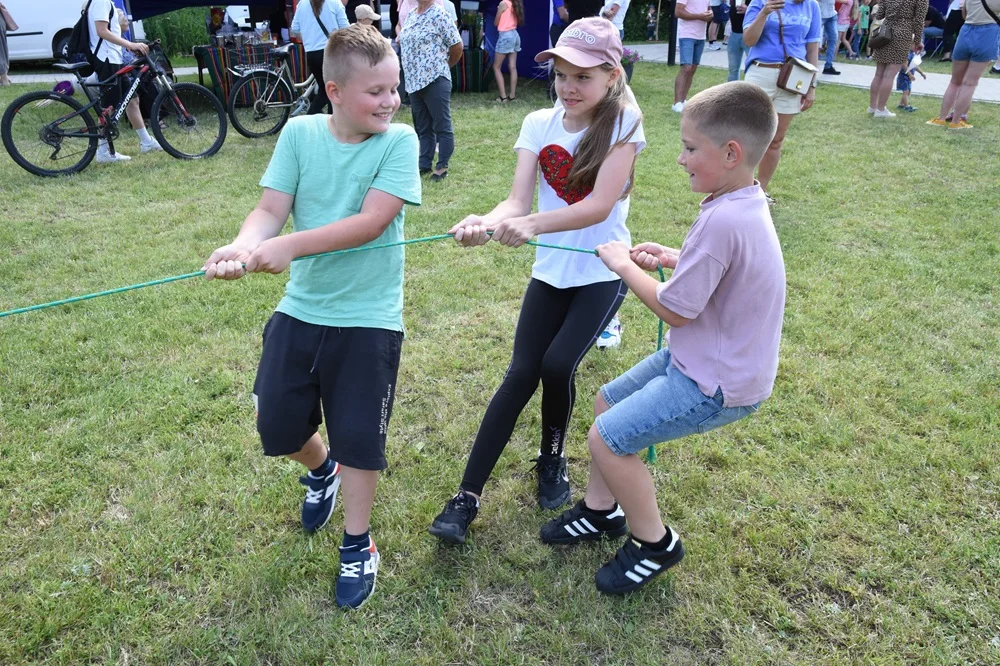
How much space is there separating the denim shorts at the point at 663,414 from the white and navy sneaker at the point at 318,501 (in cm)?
110

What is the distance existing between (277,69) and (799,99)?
6.23m

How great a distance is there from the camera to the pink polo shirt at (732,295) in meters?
1.89

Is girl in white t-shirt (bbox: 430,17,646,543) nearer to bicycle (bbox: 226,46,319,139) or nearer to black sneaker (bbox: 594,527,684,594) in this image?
black sneaker (bbox: 594,527,684,594)

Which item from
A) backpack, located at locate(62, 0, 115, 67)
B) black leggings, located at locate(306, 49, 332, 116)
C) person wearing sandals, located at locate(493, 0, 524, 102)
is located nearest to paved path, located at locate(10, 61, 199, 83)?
backpack, located at locate(62, 0, 115, 67)

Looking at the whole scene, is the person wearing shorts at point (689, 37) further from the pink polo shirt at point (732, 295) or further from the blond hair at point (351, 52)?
the pink polo shirt at point (732, 295)

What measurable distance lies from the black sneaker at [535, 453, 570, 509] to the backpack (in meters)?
6.85

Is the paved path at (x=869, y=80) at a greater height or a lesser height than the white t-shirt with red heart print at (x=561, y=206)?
lesser

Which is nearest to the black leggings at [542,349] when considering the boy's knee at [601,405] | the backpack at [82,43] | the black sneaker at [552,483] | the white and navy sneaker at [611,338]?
the boy's knee at [601,405]

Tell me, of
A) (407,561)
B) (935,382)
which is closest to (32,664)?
(407,561)

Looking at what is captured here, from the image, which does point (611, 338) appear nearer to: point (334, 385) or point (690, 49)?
point (334, 385)

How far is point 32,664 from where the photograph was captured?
210 cm

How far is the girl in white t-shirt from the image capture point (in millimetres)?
2391

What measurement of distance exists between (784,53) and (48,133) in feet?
22.1

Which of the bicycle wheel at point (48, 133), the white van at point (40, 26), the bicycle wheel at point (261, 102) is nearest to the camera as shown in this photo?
the bicycle wheel at point (48, 133)
